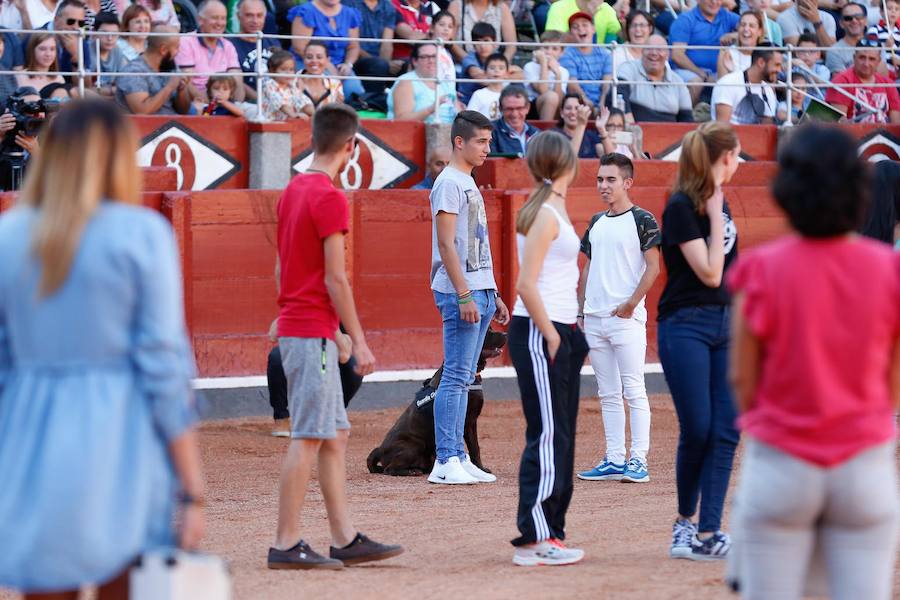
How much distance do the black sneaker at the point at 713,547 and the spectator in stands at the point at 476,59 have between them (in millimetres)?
8021

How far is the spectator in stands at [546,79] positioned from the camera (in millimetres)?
13055

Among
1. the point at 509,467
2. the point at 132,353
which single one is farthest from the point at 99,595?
the point at 509,467

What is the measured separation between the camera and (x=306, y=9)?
13.2 m

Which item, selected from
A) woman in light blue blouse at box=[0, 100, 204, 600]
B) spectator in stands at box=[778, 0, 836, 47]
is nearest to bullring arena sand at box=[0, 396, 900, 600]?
woman in light blue blouse at box=[0, 100, 204, 600]

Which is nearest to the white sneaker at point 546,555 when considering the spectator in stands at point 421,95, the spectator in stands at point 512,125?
the spectator in stands at point 512,125

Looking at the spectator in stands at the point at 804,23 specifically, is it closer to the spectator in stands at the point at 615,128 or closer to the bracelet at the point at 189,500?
the spectator in stands at the point at 615,128

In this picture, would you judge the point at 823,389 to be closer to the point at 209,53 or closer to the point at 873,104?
the point at 209,53

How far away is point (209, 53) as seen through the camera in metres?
12.2

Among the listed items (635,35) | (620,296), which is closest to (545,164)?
(620,296)

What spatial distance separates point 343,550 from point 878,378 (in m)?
2.98

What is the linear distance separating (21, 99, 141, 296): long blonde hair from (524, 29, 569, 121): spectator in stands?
32.9 feet

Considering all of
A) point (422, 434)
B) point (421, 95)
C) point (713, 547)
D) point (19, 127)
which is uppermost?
point (421, 95)

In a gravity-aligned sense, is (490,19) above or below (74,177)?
above

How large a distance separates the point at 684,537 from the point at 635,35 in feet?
30.0
